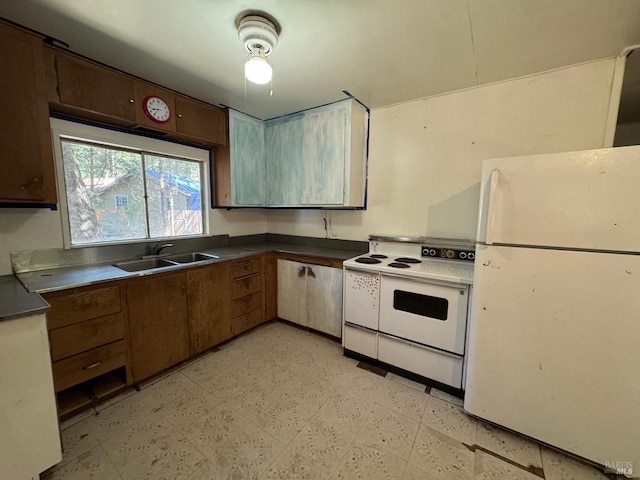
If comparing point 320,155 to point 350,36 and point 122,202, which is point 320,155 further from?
point 122,202

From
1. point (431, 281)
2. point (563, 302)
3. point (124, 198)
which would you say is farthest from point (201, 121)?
point (563, 302)

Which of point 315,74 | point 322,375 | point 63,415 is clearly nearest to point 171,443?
point 63,415

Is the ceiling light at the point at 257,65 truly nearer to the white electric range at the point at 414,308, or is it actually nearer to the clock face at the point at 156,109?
the clock face at the point at 156,109

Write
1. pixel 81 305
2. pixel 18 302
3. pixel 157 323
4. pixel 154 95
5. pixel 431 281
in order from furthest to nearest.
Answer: pixel 154 95
pixel 157 323
pixel 431 281
pixel 81 305
pixel 18 302

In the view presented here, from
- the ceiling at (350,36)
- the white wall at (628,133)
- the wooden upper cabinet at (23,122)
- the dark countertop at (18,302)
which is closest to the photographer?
the dark countertop at (18,302)

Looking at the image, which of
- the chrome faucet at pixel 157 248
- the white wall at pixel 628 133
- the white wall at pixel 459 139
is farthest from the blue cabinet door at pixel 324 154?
the white wall at pixel 628 133

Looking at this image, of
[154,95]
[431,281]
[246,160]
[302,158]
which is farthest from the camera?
[246,160]

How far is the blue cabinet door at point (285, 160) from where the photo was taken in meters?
2.87

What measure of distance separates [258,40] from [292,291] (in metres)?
2.28

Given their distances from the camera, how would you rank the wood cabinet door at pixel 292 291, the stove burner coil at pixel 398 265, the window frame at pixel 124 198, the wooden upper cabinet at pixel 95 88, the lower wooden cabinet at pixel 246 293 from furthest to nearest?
the wood cabinet door at pixel 292 291 → the lower wooden cabinet at pixel 246 293 → the window frame at pixel 124 198 → the stove burner coil at pixel 398 265 → the wooden upper cabinet at pixel 95 88

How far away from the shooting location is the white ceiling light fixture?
1400 mm

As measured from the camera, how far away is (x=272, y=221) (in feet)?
12.2

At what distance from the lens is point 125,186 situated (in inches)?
93.0

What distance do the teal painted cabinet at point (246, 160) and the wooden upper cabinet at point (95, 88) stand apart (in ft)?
3.15
